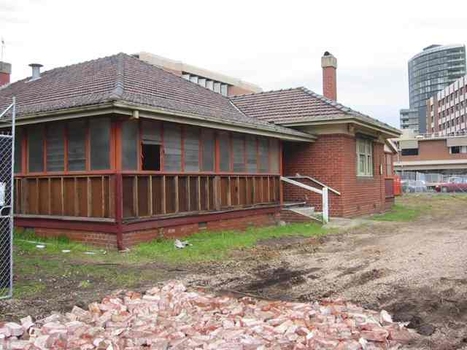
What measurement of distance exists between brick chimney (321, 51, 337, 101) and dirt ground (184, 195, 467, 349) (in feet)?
34.3

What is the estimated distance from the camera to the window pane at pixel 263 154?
15.2 metres

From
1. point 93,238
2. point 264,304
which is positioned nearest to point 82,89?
point 93,238

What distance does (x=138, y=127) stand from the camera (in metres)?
10.9

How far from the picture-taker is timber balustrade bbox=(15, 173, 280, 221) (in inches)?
414

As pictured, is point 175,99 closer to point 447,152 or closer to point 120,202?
point 120,202

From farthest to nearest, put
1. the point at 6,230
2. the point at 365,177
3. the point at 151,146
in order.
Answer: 1. the point at 365,177
2. the point at 151,146
3. the point at 6,230

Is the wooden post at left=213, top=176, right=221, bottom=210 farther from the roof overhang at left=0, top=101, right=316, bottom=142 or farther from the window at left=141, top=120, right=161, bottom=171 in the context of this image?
the window at left=141, top=120, right=161, bottom=171

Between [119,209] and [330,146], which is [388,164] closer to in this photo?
[330,146]

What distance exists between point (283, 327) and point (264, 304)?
1133 millimetres

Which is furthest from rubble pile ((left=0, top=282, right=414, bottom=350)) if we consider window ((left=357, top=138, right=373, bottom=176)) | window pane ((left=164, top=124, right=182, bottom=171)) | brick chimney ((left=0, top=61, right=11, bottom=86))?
brick chimney ((left=0, top=61, right=11, bottom=86))

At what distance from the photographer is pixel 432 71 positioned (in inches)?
7210

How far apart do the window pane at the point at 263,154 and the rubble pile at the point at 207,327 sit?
927 centimetres

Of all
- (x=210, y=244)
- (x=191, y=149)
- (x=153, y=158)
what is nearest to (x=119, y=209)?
(x=153, y=158)

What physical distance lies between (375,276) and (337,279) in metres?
0.62
